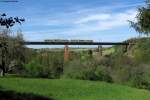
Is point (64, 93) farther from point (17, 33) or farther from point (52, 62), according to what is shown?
point (52, 62)

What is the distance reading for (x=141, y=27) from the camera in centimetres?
3281

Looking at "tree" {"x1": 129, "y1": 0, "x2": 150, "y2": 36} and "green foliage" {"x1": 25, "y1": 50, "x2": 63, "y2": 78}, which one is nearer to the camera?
"tree" {"x1": 129, "y1": 0, "x2": 150, "y2": 36}

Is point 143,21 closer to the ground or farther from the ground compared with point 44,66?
farther from the ground

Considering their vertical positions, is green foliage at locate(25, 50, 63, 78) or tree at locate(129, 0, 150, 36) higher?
tree at locate(129, 0, 150, 36)

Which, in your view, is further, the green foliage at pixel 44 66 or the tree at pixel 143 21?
the green foliage at pixel 44 66

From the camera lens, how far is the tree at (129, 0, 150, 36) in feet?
105

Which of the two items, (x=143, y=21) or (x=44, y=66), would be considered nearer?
(x=143, y=21)

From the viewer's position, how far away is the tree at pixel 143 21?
32.0 m

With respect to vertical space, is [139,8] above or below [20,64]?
above

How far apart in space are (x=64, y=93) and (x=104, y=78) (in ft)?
88.7

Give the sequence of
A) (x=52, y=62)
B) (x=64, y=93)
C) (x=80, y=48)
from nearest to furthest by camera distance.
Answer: (x=64, y=93) < (x=52, y=62) < (x=80, y=48)

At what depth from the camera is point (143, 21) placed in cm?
3253

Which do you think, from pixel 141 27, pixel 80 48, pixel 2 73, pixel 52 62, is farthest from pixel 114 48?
pixel 141 27

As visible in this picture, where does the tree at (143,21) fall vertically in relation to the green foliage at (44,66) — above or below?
above
